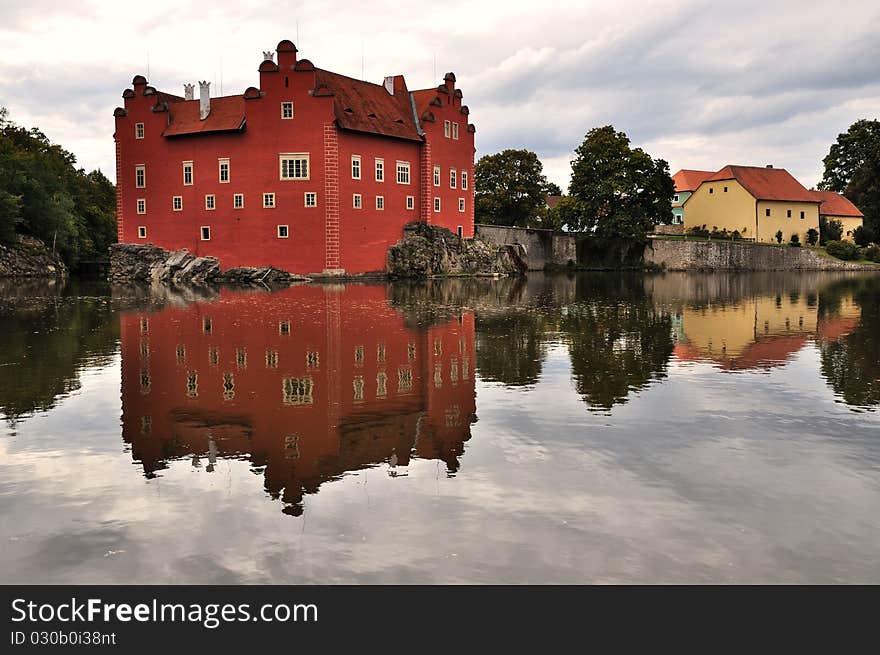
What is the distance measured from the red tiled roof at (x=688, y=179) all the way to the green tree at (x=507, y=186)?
1411 inches

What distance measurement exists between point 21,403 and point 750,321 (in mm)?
22439

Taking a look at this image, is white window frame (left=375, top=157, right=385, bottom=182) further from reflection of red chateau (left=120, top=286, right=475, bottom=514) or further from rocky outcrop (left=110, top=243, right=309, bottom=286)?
reflection of red chateau (left=120, top=286, right=475, bottom=514)

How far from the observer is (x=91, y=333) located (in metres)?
22.5

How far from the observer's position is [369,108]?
66.6 meters

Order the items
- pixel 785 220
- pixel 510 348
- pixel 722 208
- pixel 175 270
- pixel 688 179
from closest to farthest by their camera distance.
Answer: pixel 510 348 < pixel 175 270 < pixel 785 220 < pixel 722 208 < pixel 688 179

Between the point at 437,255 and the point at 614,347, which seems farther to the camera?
the point at 437,255

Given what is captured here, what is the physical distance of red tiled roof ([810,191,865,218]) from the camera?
109 meters

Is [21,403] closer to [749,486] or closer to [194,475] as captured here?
[194,475]

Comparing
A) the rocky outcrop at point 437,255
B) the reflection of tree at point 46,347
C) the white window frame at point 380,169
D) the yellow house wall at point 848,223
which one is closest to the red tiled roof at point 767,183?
the yellow house wall at point 848,223

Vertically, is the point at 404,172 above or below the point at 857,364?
above

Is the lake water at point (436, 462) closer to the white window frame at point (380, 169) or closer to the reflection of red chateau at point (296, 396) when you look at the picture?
the reflection of red chateau at point (296, 396)

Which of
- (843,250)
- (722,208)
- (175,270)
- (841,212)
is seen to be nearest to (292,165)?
(175,270)

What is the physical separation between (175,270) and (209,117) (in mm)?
13399

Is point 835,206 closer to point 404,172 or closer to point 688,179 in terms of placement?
point 688,179
